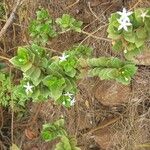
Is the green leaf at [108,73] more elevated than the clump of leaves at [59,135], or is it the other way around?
the green leaf at [108,73]

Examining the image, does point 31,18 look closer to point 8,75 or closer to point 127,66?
point 8,75

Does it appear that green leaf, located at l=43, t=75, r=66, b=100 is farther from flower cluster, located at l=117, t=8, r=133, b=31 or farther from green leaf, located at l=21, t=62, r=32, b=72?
flower cluster, located at l=117, t=8, r=133, b=31

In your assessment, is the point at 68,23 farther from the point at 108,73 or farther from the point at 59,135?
the point at 108,73

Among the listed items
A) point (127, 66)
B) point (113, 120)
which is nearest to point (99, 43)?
point (113, 120)

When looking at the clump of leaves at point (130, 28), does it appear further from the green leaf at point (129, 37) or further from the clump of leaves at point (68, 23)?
the clump of leaves at point (68, 23)

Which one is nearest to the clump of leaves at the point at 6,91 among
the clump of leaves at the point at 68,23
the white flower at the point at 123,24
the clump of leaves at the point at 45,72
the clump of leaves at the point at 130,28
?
the clump of leaves at the point at 68,23

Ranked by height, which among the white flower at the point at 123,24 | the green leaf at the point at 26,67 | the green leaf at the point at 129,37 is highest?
the white flower at the point at 123,24

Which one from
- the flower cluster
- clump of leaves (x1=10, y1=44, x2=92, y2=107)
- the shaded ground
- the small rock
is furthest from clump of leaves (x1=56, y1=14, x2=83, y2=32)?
the flower cluster

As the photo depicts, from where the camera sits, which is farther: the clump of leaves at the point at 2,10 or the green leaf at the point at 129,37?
the clump of leaves at the point at 2,10
